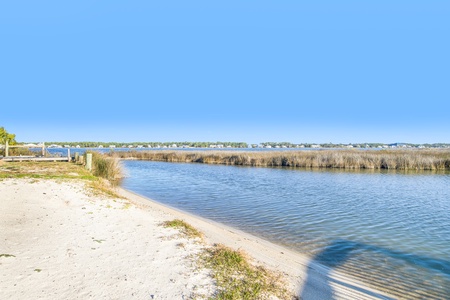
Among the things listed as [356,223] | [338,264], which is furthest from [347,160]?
[338,264]

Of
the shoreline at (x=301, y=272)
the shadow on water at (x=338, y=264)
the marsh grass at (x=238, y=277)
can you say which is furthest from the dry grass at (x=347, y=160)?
the marsh grass at (x=238, y=277)

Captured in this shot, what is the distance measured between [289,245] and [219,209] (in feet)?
16.0

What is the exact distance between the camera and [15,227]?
659cm

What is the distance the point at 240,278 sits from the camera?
14.7ft

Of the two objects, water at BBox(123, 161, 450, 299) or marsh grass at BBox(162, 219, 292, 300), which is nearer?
marsh grass at BBox(162, 219, 292, 300)

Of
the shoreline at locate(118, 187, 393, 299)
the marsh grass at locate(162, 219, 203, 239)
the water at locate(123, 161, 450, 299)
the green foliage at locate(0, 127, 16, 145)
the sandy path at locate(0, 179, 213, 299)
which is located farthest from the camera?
the green foliage at locate(0, 127, 16, 145)

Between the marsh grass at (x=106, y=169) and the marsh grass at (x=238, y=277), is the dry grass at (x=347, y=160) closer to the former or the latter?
the marsh grass at (x=106, y=169)

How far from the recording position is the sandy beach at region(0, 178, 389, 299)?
4008 mm

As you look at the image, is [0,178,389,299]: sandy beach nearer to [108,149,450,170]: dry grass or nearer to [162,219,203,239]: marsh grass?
[162,219,203,239]: marsh grass

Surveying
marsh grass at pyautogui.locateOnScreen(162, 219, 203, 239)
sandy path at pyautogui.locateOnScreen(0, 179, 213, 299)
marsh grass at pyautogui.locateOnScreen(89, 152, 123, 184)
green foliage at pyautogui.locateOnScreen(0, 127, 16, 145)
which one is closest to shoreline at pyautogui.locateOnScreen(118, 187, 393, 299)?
marsh grass at pyautogui.locateOnScreen(162, 219, 203, 239)

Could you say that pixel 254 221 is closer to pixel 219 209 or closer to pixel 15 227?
pixel 219 209

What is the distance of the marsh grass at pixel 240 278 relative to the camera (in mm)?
3998

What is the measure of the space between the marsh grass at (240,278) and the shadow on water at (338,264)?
46 centimetres

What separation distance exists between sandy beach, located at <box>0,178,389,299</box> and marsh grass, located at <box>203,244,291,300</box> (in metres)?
0.20
